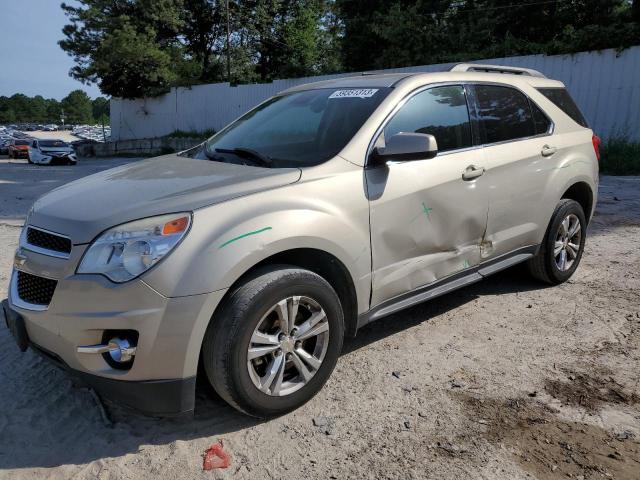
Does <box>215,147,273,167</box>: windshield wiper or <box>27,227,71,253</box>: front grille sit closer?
<box>27,227,71,253</box>: front grille

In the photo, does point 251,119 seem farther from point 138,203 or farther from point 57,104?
point 57,104

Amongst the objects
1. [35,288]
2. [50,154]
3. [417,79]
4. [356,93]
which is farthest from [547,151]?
[50,154]

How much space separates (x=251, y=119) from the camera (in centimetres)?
404

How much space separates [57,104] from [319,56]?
125230mm

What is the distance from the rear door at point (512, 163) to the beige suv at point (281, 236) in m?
0.02

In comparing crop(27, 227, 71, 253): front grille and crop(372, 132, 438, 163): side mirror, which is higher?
crop(372, 132, 438, 163): side mirror

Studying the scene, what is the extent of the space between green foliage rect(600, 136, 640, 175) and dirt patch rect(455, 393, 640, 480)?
10837 millimetres

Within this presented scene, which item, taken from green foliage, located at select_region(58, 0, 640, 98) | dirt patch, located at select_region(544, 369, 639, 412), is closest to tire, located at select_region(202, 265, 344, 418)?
dirt patch, located at select_region(544, 369, 639, 412)

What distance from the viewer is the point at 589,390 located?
121 inches

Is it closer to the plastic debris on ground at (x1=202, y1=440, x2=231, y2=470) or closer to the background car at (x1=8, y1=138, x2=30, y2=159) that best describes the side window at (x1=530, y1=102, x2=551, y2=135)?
the plastic debris on ground at (x1=202, y1=440, x2=231, y2=470)

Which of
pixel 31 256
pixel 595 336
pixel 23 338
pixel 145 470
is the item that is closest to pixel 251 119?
pixel 31 256

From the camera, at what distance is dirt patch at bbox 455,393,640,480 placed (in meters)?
2.41

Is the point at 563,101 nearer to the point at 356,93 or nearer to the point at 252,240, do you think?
the point at 356,93

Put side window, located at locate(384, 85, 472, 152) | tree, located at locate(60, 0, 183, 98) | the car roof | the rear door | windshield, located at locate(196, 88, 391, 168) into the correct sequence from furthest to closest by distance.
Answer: tree, located at locate(60, 0, 183, 98)
the rear door
the car roof
side window, located at locate(384, 85, 472, 152)
windshield, located at locate(196, 88, 391, 168)
